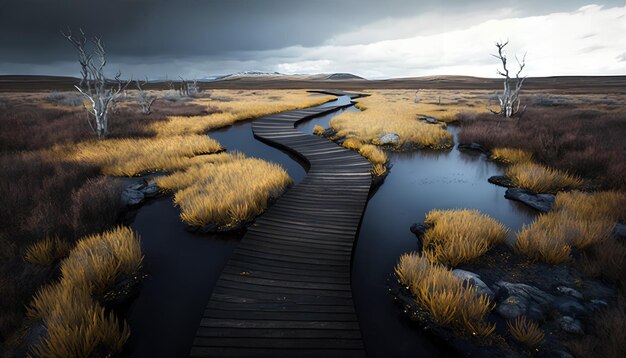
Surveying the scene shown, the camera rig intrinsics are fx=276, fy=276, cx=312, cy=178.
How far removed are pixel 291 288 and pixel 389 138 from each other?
13094 millimetres

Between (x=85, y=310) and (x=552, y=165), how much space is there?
14811mm

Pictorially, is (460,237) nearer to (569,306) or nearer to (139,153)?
(569,306)

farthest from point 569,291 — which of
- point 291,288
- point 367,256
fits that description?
point 291,288

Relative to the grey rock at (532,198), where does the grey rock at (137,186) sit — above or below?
above

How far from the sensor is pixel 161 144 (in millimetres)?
13609

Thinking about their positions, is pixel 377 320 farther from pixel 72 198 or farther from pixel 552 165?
pixel 552 165

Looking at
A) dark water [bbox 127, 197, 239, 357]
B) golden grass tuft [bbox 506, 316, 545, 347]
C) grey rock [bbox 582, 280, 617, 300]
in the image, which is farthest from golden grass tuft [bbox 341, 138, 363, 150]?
golden grass tuft [bbox 506, 316, 545, 347]

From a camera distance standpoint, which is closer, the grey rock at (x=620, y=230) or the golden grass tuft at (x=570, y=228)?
the golden grass tuft at (x=570, y=228)

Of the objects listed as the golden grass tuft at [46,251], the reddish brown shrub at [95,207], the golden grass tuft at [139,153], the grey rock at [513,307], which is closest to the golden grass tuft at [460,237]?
the grey rock at [513,307]

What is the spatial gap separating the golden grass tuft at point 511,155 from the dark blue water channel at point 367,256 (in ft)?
3.58

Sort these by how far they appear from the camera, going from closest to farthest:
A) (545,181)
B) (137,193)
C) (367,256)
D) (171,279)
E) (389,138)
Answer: (171,279) < (367,256) < (137,193) < (545,181) < (389,138)

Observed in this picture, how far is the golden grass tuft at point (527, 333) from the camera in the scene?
3521 millimetres

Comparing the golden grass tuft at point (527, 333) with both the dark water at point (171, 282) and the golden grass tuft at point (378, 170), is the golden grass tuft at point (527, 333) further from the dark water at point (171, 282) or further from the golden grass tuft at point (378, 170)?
the golden grass tuft at point (378, 170)

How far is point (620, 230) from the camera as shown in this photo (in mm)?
5980
